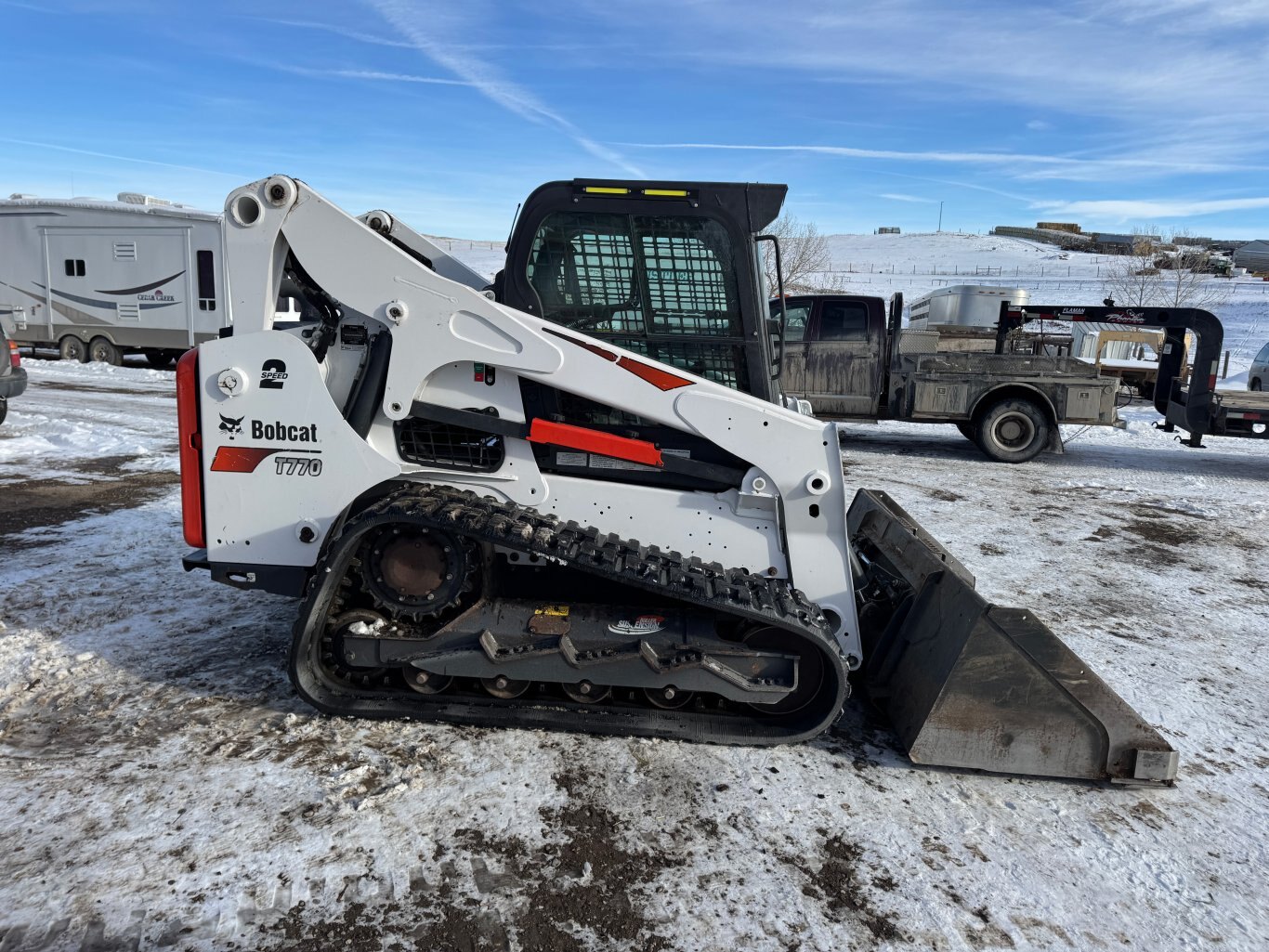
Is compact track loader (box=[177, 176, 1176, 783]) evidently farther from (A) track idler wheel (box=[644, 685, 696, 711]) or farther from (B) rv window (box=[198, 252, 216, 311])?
(B) rv window (box=[198, 252, 216, 311])

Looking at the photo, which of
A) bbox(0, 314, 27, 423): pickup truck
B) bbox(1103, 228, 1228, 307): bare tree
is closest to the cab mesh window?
bbox(0, 314, 27, 423): pickup truck

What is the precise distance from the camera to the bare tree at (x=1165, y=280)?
35844mm

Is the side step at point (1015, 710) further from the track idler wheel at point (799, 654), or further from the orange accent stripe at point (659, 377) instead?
the orange accent stripe at point (659, 377)

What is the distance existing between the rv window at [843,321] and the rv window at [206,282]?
1238 cm

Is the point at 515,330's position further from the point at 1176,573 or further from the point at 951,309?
the point at 951,309

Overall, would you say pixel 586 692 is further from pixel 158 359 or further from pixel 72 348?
pixel 72 348

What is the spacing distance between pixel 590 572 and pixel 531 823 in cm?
105

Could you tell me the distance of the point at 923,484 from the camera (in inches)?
384

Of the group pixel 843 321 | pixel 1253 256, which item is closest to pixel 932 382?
pixel 843 321

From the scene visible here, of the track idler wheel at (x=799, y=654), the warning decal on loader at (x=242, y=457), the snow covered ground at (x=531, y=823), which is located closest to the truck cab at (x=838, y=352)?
the snow covered ground at (x=531, y=823)

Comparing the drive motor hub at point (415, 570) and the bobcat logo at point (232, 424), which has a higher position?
the bobcat logo at point (232, 424)

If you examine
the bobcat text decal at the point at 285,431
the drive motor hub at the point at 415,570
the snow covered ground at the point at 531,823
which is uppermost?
the bobcat text decal at the point at 285,431

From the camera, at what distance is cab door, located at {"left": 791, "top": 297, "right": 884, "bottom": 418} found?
12008 millimetres

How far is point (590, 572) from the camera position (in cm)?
372
